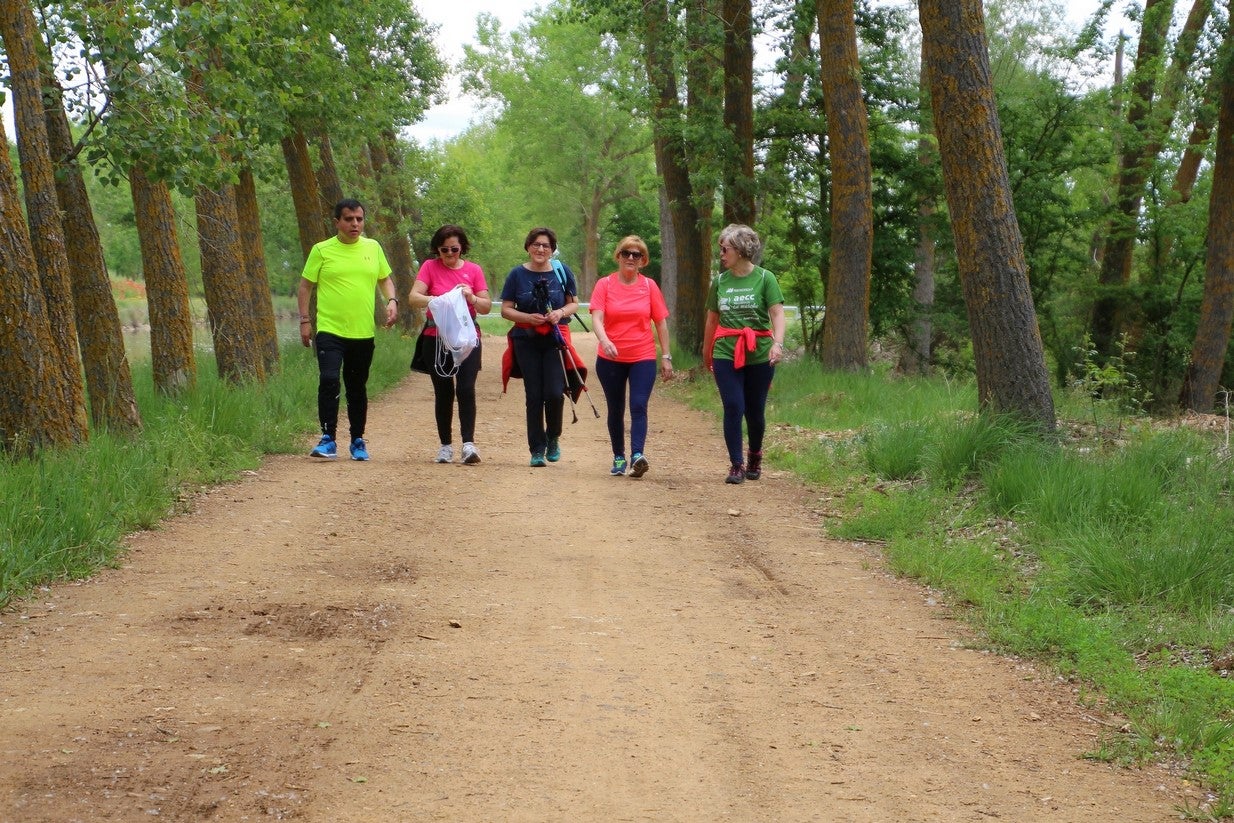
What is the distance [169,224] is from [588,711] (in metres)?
8.85

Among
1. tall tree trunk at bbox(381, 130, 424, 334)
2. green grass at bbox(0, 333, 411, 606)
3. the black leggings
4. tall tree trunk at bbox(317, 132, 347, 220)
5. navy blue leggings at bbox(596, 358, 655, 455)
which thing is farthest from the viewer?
tall tree trunk at bbox(381, 130, 424, 334)

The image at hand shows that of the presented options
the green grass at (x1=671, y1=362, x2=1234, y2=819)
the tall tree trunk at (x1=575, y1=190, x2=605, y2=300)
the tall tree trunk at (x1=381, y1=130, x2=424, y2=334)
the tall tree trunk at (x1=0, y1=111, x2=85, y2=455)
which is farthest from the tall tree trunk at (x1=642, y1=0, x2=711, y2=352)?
the tall tree trunk at (x1=575, y1=190, x2=605, y2=300)

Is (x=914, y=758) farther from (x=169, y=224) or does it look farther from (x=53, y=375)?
(x=169, y=224)

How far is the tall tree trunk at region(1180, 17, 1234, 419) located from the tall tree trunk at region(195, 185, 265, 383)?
545 inches

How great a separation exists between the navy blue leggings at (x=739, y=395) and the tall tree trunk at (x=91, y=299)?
4658mm

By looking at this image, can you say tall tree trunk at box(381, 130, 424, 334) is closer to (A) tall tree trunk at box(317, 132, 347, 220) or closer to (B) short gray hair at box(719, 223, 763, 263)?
(A) tall tree trunk at box(317, 132, 347, 220)

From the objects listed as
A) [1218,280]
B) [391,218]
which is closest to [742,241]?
[1218,280]

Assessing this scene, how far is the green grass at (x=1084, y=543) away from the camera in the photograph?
529 cm

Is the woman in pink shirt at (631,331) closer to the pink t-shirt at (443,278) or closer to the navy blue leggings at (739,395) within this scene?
the navy blue leggings at (739,395)

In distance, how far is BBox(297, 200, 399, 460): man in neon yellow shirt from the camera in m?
11.0

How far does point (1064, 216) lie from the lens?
78.5 feet

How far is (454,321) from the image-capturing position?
10875mm

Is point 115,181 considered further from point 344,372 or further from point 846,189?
point 846,189

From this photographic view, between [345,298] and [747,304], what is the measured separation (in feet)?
11.1
